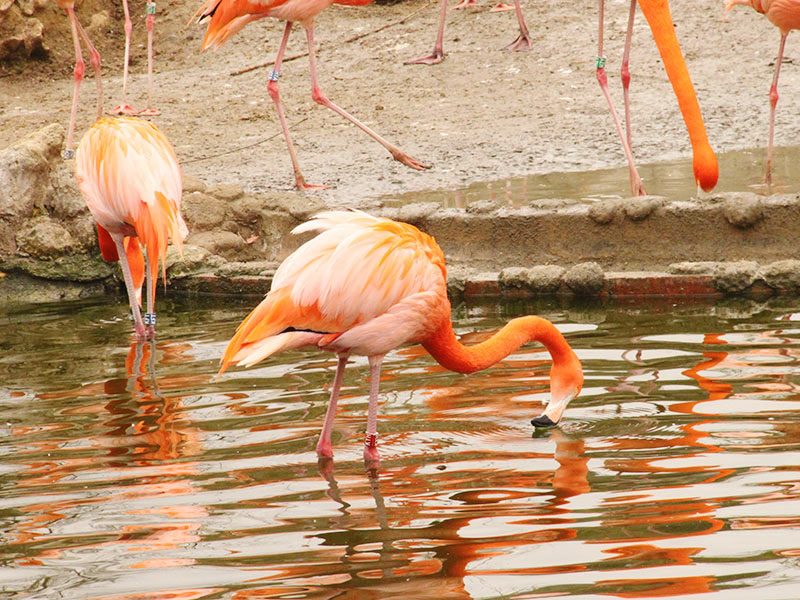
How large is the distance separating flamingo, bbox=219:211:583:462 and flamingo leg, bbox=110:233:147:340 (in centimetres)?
189

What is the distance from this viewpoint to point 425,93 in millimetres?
10414

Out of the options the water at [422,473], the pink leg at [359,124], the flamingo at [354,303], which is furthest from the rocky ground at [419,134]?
the flamingo at [354,303]

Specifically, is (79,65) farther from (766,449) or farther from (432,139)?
(766,449)

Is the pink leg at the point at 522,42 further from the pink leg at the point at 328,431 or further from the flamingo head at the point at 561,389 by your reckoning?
the pink leg at the point at 328,431

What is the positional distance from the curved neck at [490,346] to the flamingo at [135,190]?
1.80 meters

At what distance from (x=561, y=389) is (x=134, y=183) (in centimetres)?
227

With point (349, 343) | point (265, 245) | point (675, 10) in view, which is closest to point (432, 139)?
point (265, 245)

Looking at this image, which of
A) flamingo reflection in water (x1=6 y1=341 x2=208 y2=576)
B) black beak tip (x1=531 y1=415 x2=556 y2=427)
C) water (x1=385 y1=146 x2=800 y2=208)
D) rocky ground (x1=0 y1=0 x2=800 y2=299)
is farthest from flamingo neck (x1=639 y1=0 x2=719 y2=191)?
flamingo reflection in water (x1=6 y1=341 x2=208 y2=576)

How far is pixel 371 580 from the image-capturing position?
2.82 metres

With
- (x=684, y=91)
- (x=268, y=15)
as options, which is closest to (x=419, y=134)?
(x=268, y=15)

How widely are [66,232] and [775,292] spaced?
11.7ft

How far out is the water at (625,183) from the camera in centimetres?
721

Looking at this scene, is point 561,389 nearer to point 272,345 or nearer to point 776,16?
point 272,345

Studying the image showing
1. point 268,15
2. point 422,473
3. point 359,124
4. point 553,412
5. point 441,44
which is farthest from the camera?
point 441,44
